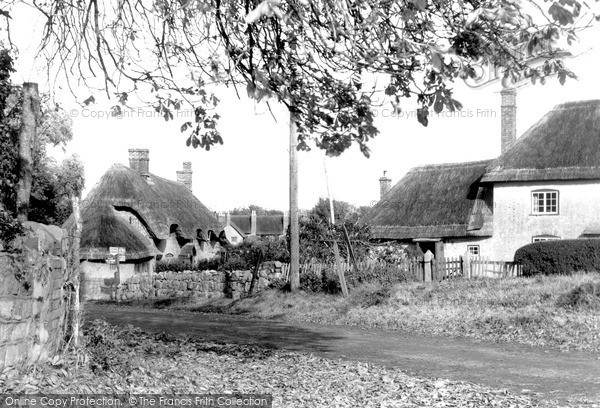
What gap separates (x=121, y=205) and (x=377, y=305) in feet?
75.0

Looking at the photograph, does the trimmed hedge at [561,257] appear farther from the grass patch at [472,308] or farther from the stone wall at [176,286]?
the stone wall at [176,286]

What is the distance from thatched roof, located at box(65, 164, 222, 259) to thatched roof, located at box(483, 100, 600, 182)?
57.5ft

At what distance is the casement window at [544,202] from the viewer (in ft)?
123

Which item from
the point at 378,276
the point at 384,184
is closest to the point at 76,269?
the point at 378,276

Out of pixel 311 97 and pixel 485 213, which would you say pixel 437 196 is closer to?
pixel 485 213

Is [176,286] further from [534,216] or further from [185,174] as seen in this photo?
[185,174]

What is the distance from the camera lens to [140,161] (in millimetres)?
47281

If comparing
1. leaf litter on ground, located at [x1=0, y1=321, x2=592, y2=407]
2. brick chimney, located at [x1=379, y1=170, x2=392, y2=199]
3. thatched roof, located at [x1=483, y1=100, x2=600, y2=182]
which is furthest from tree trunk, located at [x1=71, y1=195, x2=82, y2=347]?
brick chimney, located at [x1=379, y1=170, x2=392, y2=199]

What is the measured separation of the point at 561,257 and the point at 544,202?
10.5 m

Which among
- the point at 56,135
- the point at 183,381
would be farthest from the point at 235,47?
the point at 56,135

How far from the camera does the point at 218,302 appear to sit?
2822cm

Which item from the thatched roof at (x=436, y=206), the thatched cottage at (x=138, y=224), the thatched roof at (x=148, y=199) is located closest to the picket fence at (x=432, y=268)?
the thatched cottage at (x=138, y=224)

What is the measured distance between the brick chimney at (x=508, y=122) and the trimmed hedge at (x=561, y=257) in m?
12.5

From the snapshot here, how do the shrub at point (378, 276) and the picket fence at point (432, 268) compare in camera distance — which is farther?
the picket fence at point (432, 268)
